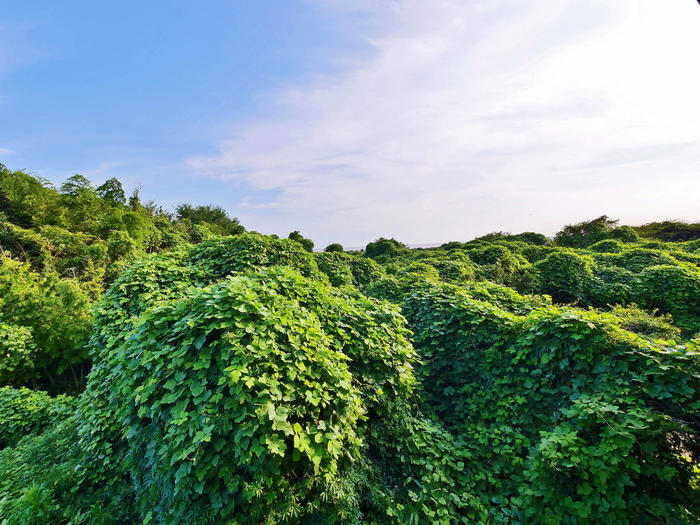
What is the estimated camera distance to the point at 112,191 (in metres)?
20.7

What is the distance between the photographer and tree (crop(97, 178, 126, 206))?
66.2 feet

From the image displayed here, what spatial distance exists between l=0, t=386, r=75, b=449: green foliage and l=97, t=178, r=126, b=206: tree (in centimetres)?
1999

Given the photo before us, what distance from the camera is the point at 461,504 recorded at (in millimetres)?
2896

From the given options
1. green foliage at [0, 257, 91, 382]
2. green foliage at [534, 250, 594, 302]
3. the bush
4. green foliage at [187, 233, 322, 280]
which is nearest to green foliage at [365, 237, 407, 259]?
green foliage at [534, 250, 594, 302]

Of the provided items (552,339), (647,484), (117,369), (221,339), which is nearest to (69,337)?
(117,369)

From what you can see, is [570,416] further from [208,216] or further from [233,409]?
[208,216]

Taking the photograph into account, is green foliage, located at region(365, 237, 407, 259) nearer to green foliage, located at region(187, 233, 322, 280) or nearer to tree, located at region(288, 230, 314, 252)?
tree, located at region(288, 230, 314, 252)

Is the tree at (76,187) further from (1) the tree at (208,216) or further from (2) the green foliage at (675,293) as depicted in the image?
(2) the green foliage at (675,293)

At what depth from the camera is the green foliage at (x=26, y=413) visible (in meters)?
4.72

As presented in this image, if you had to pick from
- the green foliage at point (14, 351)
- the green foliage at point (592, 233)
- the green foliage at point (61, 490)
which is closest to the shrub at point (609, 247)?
the green foliage at point (592, 233)

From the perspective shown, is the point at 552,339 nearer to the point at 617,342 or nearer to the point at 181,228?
the point at 617,342

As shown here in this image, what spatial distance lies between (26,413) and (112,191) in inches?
870

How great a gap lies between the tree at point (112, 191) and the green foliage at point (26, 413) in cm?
1999

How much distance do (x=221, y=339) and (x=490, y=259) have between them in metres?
16.2
